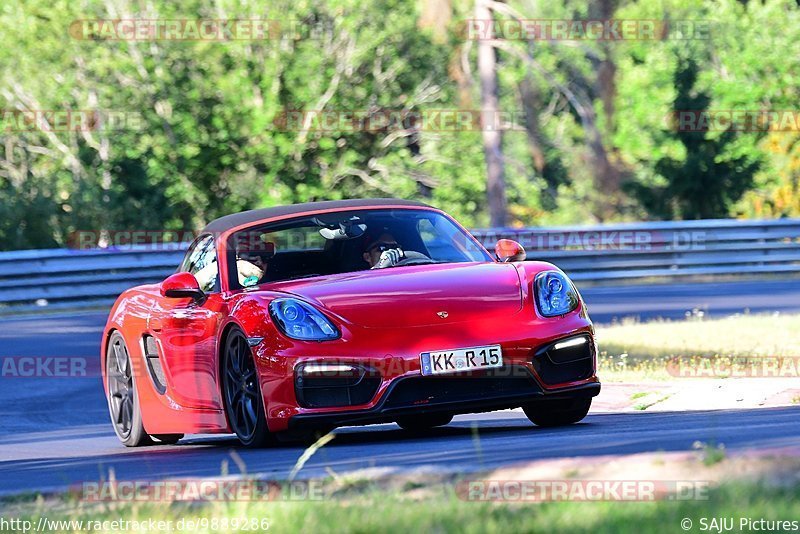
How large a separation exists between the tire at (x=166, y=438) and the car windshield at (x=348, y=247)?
54.3 inches

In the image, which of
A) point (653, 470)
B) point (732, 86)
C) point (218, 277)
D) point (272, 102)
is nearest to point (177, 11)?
point (272, 102)

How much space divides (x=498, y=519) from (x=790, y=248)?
75.7 ft

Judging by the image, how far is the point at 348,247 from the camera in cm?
938

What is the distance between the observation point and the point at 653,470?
530 centimetres

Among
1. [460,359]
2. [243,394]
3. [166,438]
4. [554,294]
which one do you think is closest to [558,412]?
[554,294]

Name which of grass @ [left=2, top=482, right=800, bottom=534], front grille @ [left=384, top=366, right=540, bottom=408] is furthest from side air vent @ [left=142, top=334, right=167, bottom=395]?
grass @ [left=2, top=482, right=800, bottom=534]

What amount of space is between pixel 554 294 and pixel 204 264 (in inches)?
90.2

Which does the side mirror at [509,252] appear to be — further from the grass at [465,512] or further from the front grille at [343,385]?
the grass at [465,512]

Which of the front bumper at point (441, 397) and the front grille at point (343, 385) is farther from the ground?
the front grille at point (343, 385)

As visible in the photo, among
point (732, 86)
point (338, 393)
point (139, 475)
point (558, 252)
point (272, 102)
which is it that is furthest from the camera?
point (732, 86)

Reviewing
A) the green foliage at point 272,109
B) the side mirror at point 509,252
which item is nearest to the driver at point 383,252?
the side mirror at point 509,252

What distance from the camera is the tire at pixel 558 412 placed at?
8.87 meters

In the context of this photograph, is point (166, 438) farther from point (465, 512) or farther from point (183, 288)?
point (465, 512)

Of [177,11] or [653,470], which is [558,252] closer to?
[177,11]
